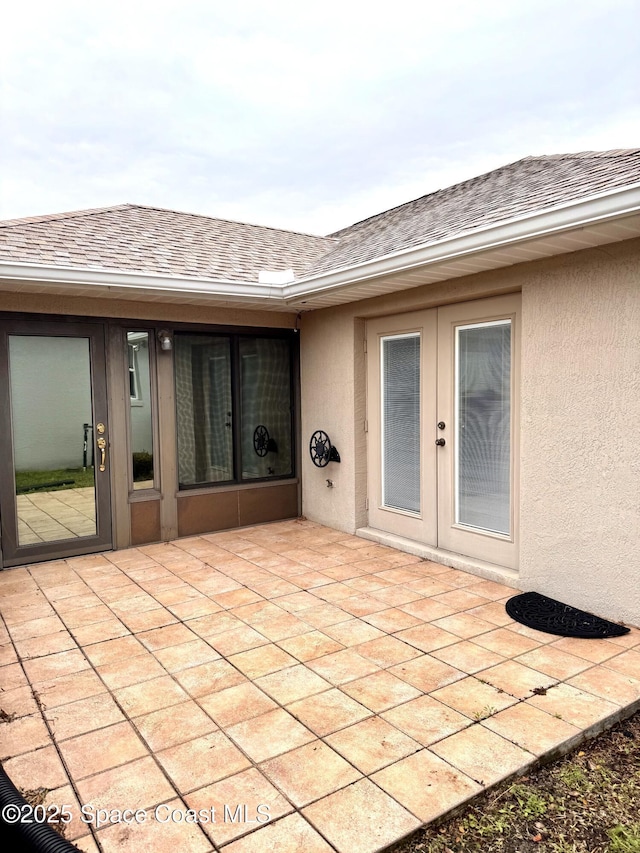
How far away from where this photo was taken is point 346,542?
546 cm

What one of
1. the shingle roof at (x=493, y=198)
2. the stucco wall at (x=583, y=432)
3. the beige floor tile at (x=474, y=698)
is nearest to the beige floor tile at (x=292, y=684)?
the beige floor tile at (x=474, y=698)

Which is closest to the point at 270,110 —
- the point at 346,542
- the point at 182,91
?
the point at 182,91

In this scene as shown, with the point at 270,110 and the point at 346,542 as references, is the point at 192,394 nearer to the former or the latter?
the point at 346,542

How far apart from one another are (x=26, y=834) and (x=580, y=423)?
3.34 m

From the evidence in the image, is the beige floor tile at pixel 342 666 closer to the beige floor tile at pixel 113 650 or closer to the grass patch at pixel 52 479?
the beige floor tile at pixel 113 650

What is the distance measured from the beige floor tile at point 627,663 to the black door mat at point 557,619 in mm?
210

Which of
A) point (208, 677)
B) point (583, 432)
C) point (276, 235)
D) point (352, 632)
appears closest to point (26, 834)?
point (208, 677)

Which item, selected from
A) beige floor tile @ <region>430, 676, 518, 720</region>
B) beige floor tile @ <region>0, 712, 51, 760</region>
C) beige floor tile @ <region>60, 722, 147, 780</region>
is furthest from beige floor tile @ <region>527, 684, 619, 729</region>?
beige floor tile @ <region>0, 712, 51, 760</region>

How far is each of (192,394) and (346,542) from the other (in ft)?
6.50

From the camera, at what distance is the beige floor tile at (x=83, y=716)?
2.50 m

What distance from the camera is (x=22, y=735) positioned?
246 cm

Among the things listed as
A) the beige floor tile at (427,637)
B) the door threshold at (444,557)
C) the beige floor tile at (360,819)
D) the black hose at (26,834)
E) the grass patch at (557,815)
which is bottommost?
the grass patch at (557,815)

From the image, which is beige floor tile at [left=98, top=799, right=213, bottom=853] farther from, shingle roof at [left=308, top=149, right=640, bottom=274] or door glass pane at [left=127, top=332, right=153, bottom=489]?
door glass pane at [left=127, top=332, right=153, bottom=489]

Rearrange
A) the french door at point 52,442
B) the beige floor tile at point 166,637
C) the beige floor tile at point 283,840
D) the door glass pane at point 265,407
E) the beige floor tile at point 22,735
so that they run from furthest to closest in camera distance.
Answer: the door glass pane at point 265,407 → the french door at point 52,442 → the beige floor tile at point 166,637 → the beige floor tile at point 22,735 → the beige floor tile at point 283,840
